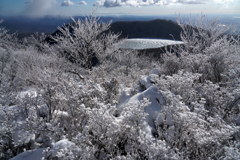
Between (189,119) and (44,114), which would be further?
(44,114)

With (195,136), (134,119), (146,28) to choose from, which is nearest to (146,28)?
(146,28)

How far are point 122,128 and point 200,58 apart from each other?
5538 millimetres

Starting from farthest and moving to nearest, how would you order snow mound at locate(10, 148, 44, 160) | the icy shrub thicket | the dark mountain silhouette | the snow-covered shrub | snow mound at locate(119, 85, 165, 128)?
1. the dark mountain silhouette
2. snow mound at locate(119, 85, 165, 128)
3. snow mound at locate(10, 148, 44, 160)
4. the icy shrub thicket
5. the snow-covered shrub

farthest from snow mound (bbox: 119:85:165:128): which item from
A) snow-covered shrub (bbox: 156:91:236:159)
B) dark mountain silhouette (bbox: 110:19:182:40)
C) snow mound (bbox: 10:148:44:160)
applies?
dark mountain silhouette (bbox: 110:19:182:40)

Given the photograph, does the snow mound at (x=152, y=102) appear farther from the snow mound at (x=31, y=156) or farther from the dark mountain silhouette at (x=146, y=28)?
the dark mountain silhouette at (x=146, y=28)

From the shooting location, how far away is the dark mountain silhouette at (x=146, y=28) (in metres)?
73.9

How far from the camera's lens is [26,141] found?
5.36 metres

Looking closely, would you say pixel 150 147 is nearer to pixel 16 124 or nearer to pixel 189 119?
pixel 189 119

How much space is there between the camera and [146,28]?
3140 inches

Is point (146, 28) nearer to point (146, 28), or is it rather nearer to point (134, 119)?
point (146, 28)

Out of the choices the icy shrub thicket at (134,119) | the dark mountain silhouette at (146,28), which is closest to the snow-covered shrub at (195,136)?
the icy shrub thicket at (134,119)

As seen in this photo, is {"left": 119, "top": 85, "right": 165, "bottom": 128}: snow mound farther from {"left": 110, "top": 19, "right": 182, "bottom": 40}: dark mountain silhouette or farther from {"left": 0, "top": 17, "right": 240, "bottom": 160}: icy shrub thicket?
{"left": 110, "top": 19, "right": 182, "bottom": 40}: dark mountain silhouette

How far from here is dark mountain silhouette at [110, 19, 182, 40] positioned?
73.9 m

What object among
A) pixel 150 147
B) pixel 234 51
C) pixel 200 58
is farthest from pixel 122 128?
pixel 234 51
